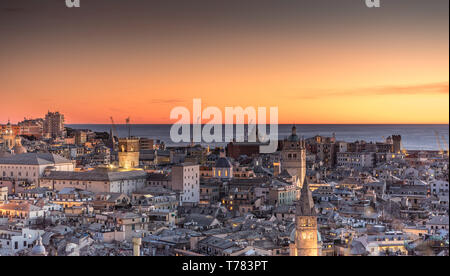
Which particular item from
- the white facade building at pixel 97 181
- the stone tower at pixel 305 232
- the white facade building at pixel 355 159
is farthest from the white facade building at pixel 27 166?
the white facade building at pixel 355 159

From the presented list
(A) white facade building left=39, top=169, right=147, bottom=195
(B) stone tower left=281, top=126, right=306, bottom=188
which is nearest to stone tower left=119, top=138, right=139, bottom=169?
(A) white facade building left=39, top=169, right=147, bottom=195

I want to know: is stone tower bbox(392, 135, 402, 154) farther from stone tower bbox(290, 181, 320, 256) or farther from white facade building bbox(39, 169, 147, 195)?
stone tower bbox(290, 181, 320, 256)

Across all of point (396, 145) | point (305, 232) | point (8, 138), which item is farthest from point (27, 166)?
point (396, 145)

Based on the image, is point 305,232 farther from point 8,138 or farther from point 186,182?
point 8,138

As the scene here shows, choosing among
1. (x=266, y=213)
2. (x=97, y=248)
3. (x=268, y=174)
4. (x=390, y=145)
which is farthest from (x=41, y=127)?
(x=97, y=248)

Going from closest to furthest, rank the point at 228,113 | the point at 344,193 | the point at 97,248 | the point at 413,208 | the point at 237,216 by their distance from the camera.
A: the point at 97,248 < the point at 237,216 < the point at 413,208 < the point at 344,193 < the point at 228,113

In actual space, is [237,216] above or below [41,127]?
below

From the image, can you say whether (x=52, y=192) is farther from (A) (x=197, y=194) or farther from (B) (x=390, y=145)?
(B) (x=390, y=145)
